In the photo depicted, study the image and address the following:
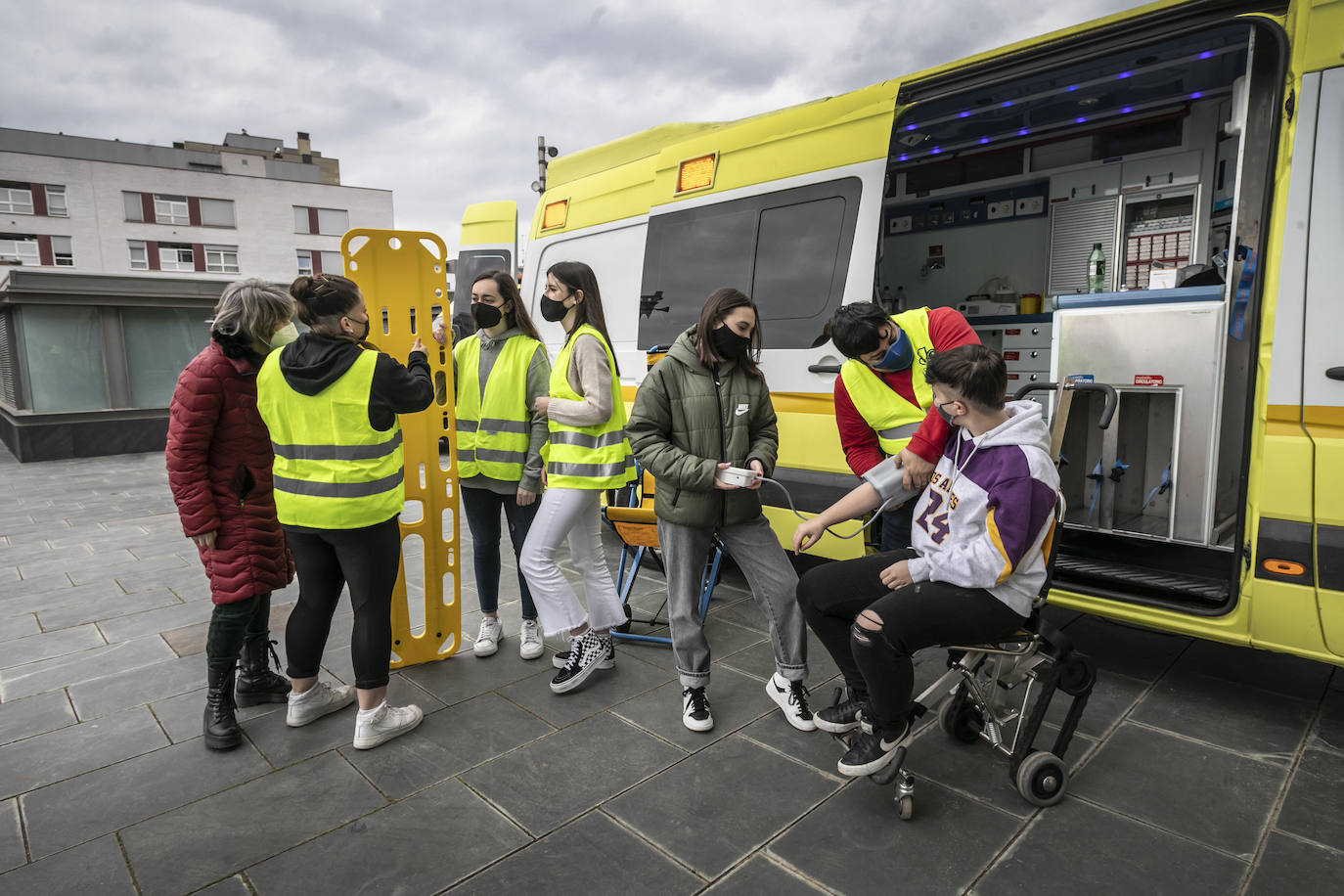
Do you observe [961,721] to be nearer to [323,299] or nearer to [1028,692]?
[1028,692]

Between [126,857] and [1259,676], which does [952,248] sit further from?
[126,857]

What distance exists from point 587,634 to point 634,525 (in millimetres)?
675

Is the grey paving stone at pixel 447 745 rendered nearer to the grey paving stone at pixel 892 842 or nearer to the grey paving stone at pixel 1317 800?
the grey paving stone at pixel 892 842

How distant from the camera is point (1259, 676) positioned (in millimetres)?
3385

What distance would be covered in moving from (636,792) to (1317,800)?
2.21 meters

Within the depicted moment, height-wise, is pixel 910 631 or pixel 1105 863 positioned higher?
pixel 910 631

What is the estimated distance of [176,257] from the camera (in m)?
39.3

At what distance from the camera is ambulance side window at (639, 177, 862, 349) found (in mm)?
3994

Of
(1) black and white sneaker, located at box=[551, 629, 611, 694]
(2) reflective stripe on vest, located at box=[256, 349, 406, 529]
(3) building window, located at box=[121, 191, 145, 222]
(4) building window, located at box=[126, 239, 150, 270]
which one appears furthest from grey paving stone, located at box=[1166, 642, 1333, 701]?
(3) building window, located at box=[121, 191, 145, 222]

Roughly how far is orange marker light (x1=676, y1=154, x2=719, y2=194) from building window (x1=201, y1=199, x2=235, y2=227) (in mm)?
43833

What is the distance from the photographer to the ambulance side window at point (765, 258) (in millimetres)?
3994

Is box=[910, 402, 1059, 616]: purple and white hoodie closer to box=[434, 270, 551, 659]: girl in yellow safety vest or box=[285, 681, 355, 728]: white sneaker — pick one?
box=[434, 270, 551, 659]: girl in yellow safety vest

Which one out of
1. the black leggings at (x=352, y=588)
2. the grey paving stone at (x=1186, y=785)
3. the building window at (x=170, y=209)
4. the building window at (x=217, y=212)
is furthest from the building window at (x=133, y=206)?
the grey paving stone at (x=1186, y=785)

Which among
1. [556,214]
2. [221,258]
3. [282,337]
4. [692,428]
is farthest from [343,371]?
[221,258]
